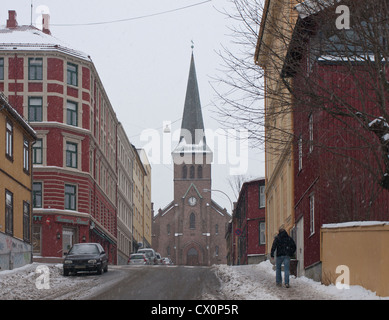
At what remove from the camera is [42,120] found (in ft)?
176

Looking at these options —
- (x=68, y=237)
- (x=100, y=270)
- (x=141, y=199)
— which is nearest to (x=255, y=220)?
(x=68, y=237)

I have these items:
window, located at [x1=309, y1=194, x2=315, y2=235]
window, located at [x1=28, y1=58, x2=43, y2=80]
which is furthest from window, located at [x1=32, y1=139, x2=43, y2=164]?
window, located at [x1=309, y1=194, x2=315, y2=235]

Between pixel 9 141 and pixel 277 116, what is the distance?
51.7 ft

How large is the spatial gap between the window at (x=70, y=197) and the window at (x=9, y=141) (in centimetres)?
2157

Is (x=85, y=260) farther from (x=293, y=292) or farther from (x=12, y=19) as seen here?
(x=12, y=19)

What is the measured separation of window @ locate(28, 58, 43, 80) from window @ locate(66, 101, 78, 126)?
2896 mm

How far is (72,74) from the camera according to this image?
55469 millimetres

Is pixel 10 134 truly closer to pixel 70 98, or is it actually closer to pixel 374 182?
pixel 374 182

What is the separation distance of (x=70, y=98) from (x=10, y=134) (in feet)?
76.5

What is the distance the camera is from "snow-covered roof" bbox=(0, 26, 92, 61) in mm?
53688

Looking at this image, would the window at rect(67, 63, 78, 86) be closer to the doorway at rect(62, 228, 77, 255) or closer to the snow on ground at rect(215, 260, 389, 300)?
the doorway at rect(62, 228, 77, 255)

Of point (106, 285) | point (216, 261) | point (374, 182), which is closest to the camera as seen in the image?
point (374, 182)
